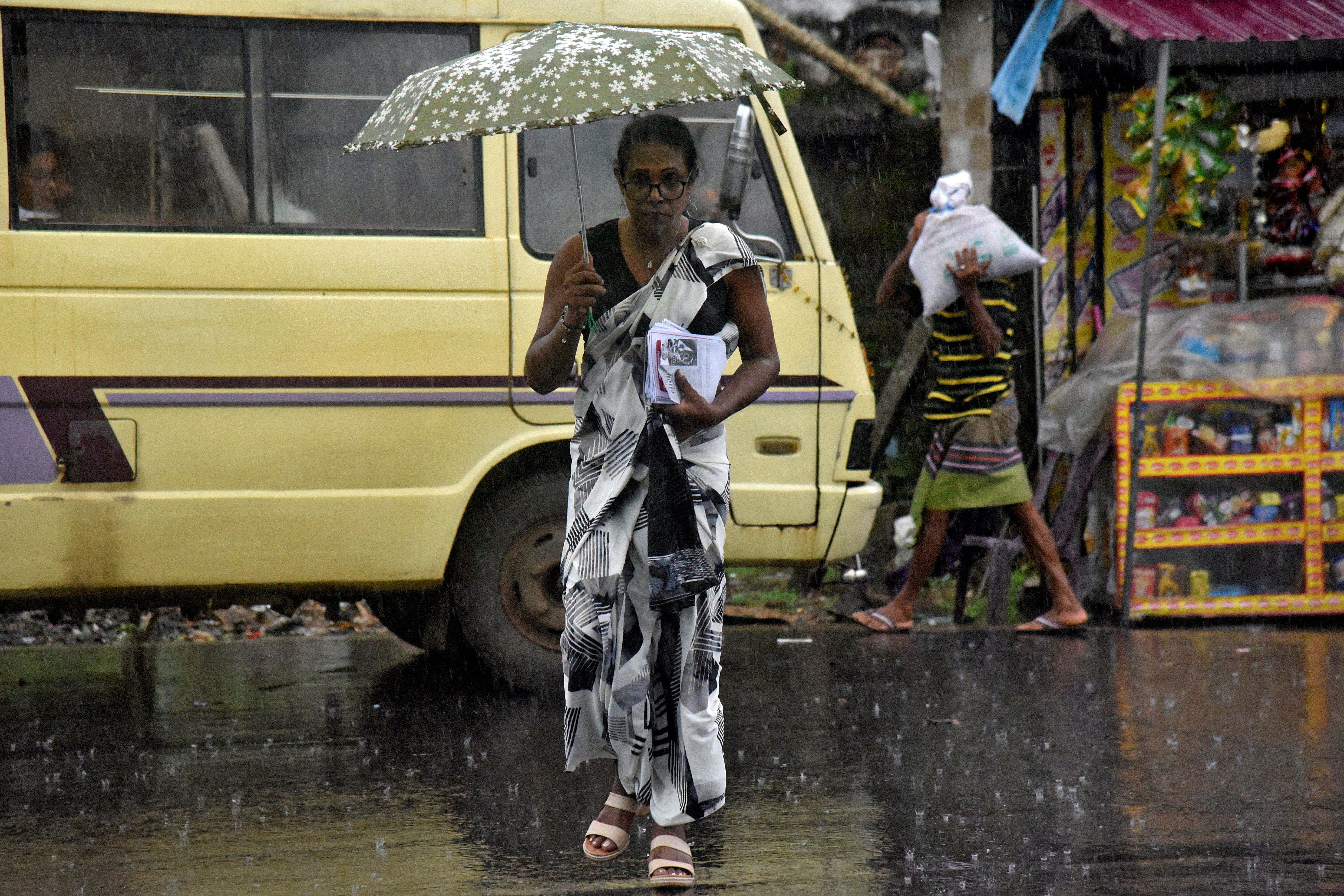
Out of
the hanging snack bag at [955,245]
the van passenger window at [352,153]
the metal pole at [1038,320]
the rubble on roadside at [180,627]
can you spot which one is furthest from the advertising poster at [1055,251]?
the van passenger window at [352,153]

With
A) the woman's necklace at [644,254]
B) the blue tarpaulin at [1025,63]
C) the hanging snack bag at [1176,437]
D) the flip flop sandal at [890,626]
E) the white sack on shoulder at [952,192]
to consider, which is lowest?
the flip flop sandal at [890,626]

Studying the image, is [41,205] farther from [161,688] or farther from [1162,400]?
[1162,400]

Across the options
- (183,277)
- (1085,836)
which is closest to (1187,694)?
(1085,836)

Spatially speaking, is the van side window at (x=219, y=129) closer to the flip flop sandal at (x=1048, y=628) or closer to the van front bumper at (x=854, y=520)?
the van front bumper at (x=854, y=520)

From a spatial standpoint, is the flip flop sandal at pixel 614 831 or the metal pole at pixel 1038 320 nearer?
the flip flop sandal at pixel 614 831

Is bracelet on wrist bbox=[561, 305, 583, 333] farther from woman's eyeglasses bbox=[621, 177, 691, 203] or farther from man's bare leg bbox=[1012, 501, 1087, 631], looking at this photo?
man's bare leg bbox=[1012, 501, 1087, 631]

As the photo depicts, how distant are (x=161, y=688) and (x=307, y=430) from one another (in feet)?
4.99

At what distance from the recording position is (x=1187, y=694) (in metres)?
5.50

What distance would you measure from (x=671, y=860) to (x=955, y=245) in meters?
3.82

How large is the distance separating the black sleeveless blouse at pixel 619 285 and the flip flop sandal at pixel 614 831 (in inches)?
45.2

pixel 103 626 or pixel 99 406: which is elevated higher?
pixel 99 406

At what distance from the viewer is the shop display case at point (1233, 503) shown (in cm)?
691

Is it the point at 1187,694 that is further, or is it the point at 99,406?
the point at 1187,694

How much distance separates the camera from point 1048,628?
6.80 meters
